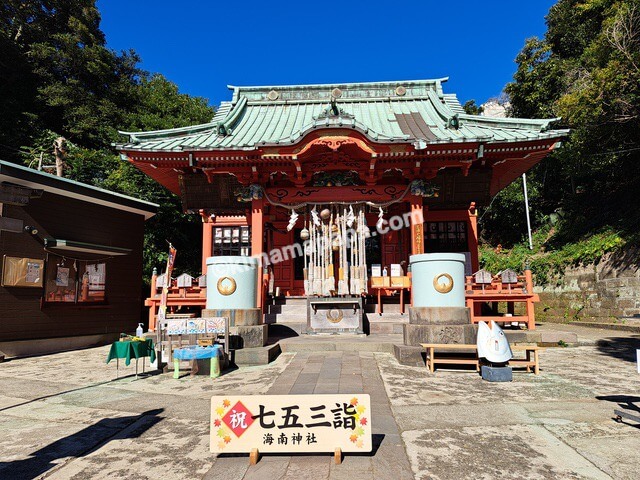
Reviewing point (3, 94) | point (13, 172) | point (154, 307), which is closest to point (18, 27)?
point (3, 94)

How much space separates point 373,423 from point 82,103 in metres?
32.0

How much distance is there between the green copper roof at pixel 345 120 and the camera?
11.8 m

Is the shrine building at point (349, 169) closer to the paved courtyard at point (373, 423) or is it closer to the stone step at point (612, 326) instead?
the paved courtyard at point (373, 423)

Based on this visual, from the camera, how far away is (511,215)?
28.7m

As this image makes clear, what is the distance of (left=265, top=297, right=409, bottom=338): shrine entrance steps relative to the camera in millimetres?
12219

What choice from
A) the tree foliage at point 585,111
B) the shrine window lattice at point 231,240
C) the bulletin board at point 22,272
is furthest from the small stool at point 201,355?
the tree foliage at point 585,111

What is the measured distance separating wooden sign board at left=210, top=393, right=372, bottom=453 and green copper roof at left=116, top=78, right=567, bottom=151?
30.6ft

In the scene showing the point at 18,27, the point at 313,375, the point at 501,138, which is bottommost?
the point at 313,375

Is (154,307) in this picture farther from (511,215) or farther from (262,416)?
(511,215)

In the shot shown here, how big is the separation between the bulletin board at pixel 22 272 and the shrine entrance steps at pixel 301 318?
7410mm

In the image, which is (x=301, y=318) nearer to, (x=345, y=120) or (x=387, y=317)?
(x=387, y=317)

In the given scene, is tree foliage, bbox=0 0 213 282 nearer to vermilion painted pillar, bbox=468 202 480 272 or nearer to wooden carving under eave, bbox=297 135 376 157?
wooden carving under eave, bbox=297 135 376 157

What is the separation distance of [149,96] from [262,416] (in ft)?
96.0

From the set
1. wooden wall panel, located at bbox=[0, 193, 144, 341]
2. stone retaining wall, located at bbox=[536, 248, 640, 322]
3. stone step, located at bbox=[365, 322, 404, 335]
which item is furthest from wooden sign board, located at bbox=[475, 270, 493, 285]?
wooden wall panel, located at bbox=[0, 193, 144, 341]
